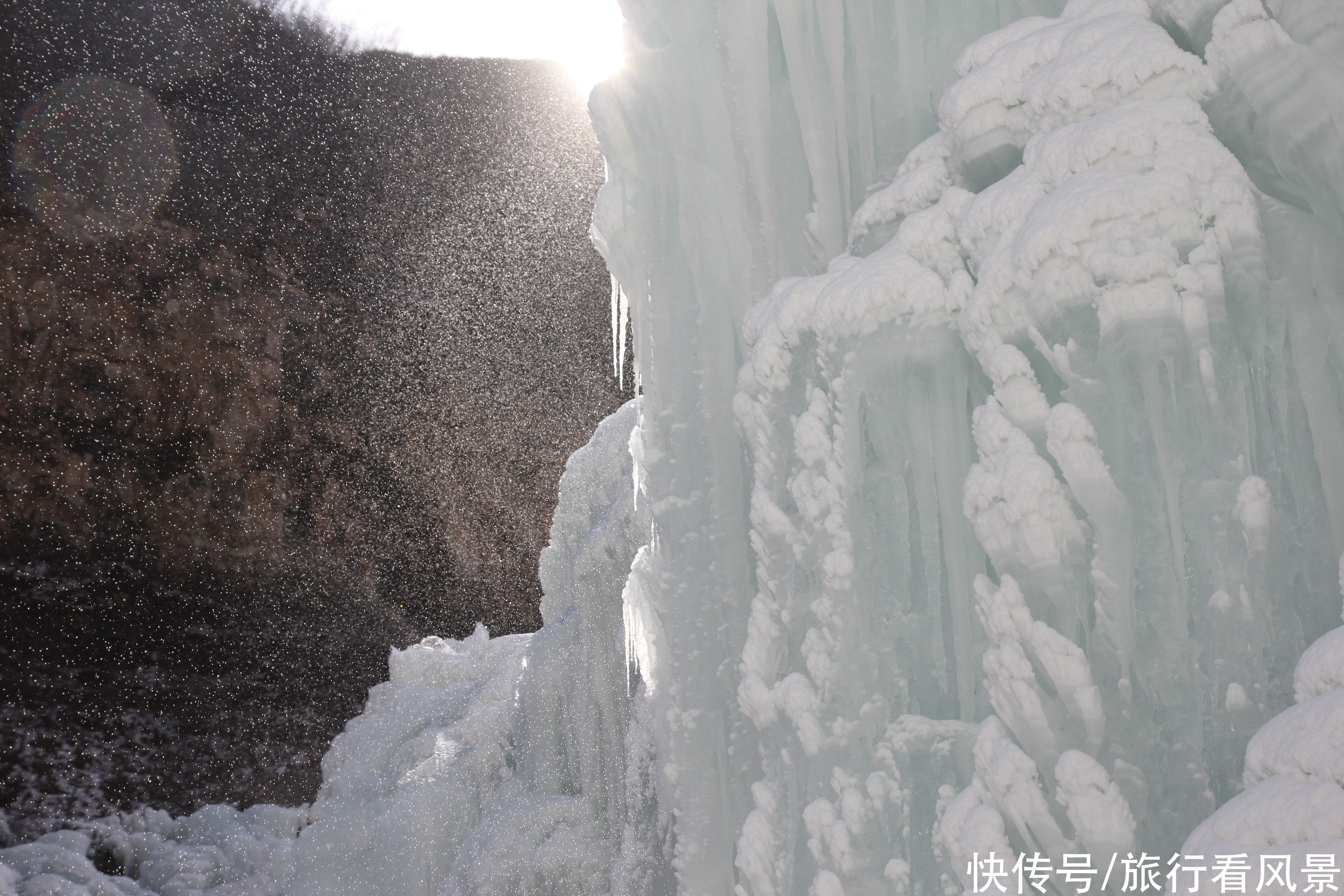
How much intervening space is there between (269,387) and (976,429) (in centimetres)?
1133

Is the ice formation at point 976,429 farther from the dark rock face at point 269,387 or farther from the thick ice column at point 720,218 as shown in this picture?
the dark rock face at point 269,387

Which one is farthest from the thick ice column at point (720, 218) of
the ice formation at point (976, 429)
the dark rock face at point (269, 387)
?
the dark rock face at point (269, 387)

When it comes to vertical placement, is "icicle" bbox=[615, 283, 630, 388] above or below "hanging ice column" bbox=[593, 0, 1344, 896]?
above

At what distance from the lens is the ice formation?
2.55m

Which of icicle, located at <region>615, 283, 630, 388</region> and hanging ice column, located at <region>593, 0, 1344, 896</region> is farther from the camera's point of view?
icicle, located at <region>615, 283, 630, 388</region>

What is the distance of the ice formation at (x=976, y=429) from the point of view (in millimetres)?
2551

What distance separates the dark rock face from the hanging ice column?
9.19 m

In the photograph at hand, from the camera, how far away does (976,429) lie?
9.66ft

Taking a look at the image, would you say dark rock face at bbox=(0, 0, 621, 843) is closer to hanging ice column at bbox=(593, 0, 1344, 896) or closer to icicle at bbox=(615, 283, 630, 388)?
icicle at bbox=(615, 283, 630, 388)

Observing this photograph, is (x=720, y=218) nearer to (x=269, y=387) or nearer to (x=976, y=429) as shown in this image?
(x=976, y=429)

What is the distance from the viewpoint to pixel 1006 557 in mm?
2801

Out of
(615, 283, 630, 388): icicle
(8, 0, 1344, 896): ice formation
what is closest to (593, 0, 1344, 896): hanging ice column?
(8, 0, 1344, 896): ice formation

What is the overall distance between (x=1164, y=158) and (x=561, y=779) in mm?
5454

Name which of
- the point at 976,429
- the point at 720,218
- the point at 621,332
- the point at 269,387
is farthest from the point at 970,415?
the point at 269,387
